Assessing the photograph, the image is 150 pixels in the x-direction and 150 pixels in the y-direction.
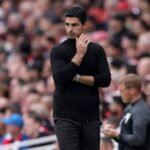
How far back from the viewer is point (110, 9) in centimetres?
1636

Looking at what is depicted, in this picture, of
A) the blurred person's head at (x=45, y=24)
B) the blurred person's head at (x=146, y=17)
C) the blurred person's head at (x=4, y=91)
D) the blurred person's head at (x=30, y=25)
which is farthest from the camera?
the blurred person's head at (x=30, y=25)

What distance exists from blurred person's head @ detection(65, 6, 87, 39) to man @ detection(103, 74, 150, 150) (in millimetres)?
1171

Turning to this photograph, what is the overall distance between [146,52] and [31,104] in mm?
1968

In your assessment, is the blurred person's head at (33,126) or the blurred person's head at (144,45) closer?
the blurred person's head at (33,126)

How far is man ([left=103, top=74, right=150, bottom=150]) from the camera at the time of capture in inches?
348

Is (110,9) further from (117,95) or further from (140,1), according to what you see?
(117,95)

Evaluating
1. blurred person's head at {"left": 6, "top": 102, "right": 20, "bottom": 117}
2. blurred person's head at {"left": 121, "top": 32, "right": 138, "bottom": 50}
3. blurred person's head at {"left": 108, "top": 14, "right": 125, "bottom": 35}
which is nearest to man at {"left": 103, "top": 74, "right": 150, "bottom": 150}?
blurred person's head at {"left": 6, "top": 102, "right": 20, "bottom": 117}

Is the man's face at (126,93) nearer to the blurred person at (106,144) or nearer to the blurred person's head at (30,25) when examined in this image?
the blurred person at (106,144)

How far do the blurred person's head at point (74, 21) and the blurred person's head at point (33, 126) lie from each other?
393 cm

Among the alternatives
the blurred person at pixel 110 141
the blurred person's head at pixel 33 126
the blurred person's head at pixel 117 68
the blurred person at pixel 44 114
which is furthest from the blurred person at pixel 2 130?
the blurred person at pixel 110 141

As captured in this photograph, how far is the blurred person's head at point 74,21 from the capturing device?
26.1 feet

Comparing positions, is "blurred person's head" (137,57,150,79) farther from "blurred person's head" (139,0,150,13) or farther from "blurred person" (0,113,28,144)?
"blurred person's head" (139,0,150,13)

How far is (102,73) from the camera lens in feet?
26.6

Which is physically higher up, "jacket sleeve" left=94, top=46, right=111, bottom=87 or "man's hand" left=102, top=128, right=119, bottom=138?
"jacket sleeve" left=94, top=46, right=111, bottom=87
